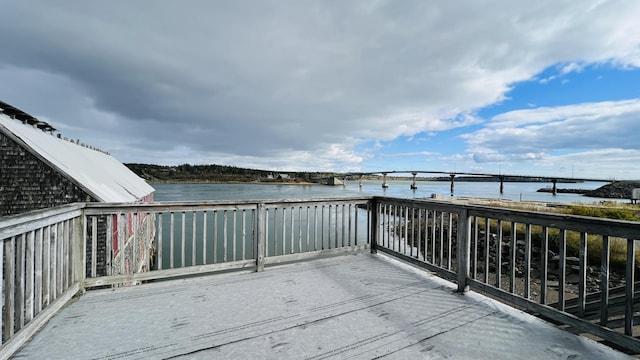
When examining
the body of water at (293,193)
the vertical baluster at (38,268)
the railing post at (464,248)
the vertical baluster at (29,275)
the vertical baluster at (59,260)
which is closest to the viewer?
the vertical baluster at (29,275)

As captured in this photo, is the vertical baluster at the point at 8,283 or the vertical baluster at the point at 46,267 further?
the vertical baluster at the point at 46,267

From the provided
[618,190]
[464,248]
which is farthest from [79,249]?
[618,190]

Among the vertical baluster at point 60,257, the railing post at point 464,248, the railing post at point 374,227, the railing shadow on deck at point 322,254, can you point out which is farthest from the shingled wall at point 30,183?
the railing post at point 464,248

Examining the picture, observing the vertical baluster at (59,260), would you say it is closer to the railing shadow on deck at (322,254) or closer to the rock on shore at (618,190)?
the railing shadow on deck at (322,254)

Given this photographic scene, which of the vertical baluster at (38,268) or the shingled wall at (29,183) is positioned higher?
the shingled wall at (29,183)

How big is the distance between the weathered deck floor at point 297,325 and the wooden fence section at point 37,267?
0.48 feet

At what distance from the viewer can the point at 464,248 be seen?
329 cm

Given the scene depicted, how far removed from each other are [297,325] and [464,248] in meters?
2.15

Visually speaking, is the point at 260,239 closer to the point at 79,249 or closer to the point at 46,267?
the point at 79,249

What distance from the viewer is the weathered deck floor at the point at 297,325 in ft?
6.79

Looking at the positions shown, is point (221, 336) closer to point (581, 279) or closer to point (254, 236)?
point (254, 236)

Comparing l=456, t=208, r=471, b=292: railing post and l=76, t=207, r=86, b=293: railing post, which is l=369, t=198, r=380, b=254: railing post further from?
l=76, t=207, r=86, b=293: railing post

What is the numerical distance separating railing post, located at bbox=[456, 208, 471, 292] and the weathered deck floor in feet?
0.56

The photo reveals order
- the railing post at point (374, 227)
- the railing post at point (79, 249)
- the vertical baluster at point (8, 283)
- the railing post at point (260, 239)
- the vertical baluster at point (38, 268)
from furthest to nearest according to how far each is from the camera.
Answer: the railing post at point (374, 227)
the railing post at point (260, 239)
the railing post at point (79, 249)
the vertical baluster at point (38, 268)
the vertical baluster at point (8, 283)
